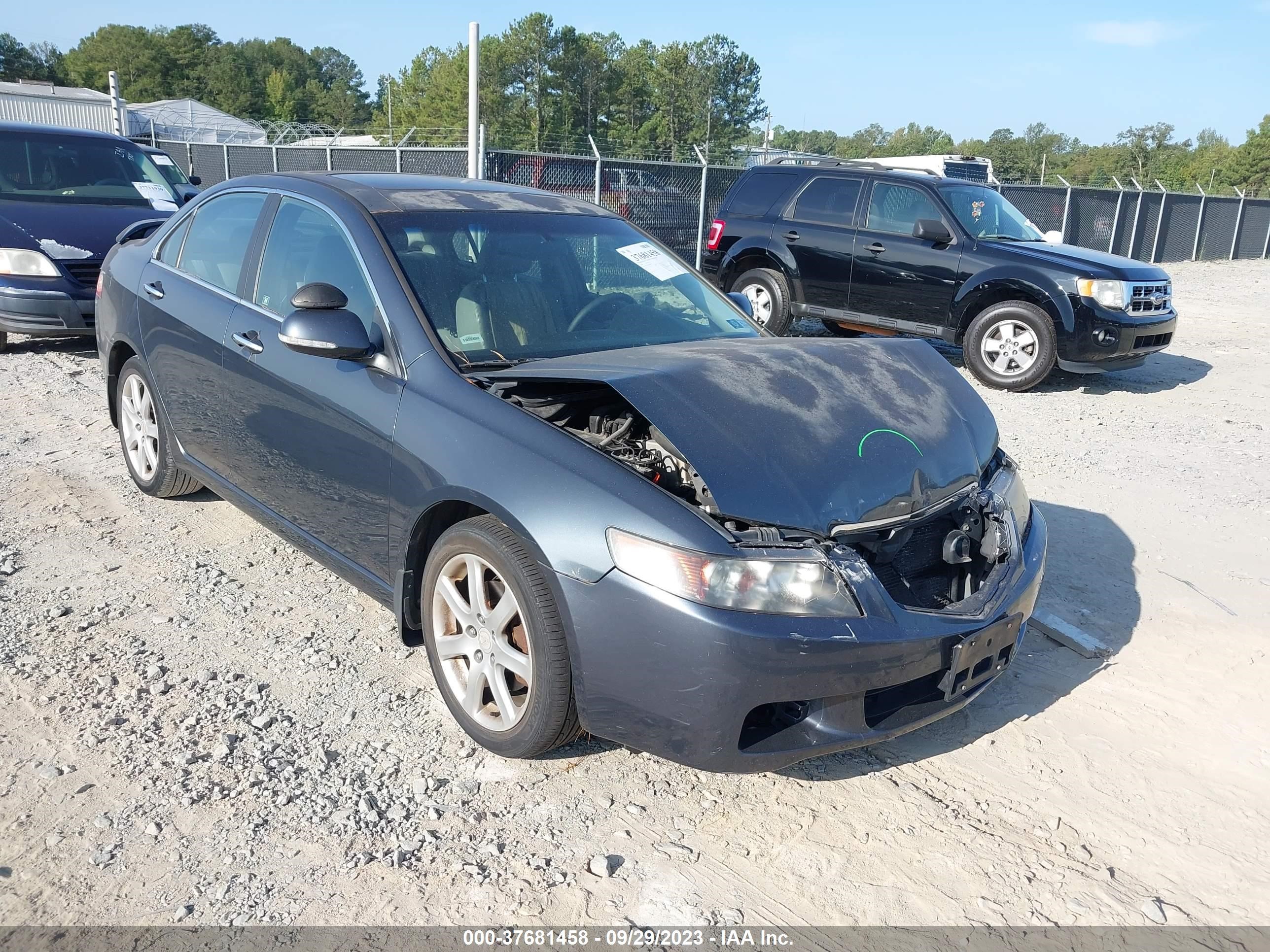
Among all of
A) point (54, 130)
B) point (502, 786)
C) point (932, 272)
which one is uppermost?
point (54, 130)

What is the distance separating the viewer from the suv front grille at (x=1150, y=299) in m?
8.86

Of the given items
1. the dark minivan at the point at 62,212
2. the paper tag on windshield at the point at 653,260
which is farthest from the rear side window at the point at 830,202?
the dark minivan at the point at 62,212

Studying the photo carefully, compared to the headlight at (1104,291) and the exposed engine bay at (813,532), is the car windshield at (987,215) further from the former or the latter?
the exposed engine bay at (813,532)

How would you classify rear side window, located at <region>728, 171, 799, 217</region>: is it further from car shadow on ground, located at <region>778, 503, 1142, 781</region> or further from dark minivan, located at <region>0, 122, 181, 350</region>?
car shadow on ground, located at <region>778, 503, 1142, 781</region>

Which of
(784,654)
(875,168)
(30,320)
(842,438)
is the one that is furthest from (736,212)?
(784,654)

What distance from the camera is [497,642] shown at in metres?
2.96

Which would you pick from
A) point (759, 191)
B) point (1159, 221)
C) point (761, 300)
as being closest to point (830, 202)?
point (759, 191)

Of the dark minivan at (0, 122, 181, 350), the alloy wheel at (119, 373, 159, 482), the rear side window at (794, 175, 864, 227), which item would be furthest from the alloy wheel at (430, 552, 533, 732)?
the rear side window at (794, 175, 864, 227)

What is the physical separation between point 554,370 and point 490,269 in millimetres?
822

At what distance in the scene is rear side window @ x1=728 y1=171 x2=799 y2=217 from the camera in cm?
1091

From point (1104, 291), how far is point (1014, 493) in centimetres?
618

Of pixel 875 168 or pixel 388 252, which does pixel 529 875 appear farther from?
pixel 875 168

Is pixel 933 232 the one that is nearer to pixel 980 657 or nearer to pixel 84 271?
pixel 980 657

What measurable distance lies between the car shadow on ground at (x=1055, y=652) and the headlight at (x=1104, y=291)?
3.77 meters
